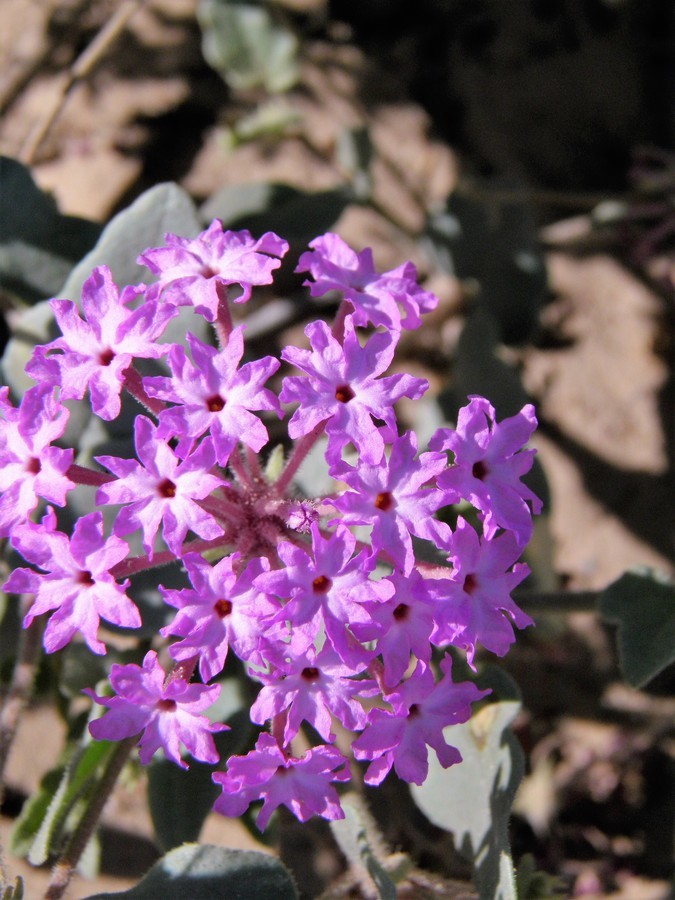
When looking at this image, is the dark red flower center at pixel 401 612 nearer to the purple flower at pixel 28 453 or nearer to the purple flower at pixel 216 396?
the purple flower at pixel 216 396

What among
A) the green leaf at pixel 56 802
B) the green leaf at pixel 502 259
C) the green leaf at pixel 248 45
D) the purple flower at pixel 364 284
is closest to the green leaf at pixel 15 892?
the green leaf at pixel 56 802

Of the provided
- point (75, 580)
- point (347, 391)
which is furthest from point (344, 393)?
point (75, 580)

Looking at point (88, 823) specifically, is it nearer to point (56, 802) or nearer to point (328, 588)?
point (56, 802)

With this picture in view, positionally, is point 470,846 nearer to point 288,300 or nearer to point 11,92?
point 288,300

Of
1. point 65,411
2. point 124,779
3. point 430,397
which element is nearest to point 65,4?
point 430,397

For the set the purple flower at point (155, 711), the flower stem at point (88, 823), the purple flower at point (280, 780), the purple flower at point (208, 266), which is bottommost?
the flower stem at point (88, 823)

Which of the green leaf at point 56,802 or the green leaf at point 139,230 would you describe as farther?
the green leaf at point 139,230
